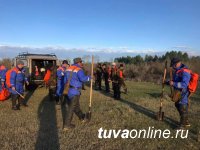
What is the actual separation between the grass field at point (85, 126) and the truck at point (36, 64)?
5.74m

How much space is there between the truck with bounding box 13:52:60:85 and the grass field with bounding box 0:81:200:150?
226 inches

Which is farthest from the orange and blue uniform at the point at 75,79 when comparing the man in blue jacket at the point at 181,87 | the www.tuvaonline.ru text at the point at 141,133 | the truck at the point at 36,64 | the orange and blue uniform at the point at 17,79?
the truck at the point at 36,64

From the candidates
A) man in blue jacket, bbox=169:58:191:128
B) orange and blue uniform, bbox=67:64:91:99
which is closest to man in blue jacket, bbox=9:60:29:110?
orange and blue uniform, bbox=67:64:91:99

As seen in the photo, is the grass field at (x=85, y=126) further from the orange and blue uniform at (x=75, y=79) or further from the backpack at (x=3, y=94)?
the orange and blue uniform at (x=75, y=79)

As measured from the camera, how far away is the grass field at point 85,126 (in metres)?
7.23

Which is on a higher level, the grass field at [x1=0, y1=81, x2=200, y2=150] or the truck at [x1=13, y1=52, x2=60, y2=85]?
the truck at [x1=13, y1=52, x2=60, y2=85]

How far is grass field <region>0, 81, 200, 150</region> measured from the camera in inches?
285

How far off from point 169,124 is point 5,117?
513cm

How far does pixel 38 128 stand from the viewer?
28.6 ft

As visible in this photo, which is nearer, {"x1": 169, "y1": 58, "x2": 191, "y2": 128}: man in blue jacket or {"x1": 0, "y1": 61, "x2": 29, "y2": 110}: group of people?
{"x1": 169, "y1": 58, "x2": 191, "y2": 128}: man in blue jacket

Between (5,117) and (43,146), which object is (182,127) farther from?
(5,117)

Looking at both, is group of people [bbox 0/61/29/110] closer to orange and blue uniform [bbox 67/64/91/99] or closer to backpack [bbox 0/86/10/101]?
backpack [bbox 0/86/10/101]

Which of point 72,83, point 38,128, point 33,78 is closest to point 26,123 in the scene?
point 38,128

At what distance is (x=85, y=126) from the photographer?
29.6ft
